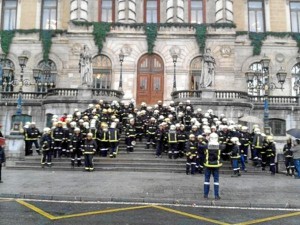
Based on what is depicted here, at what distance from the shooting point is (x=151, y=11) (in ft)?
126

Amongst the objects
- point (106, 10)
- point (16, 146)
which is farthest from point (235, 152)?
point (106, 10)

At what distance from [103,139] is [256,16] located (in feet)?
85.2

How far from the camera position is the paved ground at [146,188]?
12125mm

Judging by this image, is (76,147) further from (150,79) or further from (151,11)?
(151,11)

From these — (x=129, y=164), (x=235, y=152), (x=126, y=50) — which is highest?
(x=126, y=50)

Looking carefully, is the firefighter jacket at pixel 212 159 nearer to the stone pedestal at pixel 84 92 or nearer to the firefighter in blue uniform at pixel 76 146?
the firefighter in blue uniform at pixel 76 146

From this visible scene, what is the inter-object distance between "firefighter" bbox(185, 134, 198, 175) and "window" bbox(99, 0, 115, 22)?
2355 cm

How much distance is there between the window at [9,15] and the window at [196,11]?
18.0 meters

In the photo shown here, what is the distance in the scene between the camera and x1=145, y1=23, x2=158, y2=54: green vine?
35.7 meters

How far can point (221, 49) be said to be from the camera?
3569 cm

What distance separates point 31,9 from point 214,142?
106 ft

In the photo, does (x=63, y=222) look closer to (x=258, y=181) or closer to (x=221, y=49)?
(x=258, y=181)

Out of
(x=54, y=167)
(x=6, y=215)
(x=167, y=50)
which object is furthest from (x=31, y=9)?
(x=6, y=215)

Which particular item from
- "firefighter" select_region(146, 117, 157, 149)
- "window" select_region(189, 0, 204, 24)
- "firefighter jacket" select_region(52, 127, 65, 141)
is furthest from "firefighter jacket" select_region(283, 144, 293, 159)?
"window" select_region(189, 0, 204, 24)
